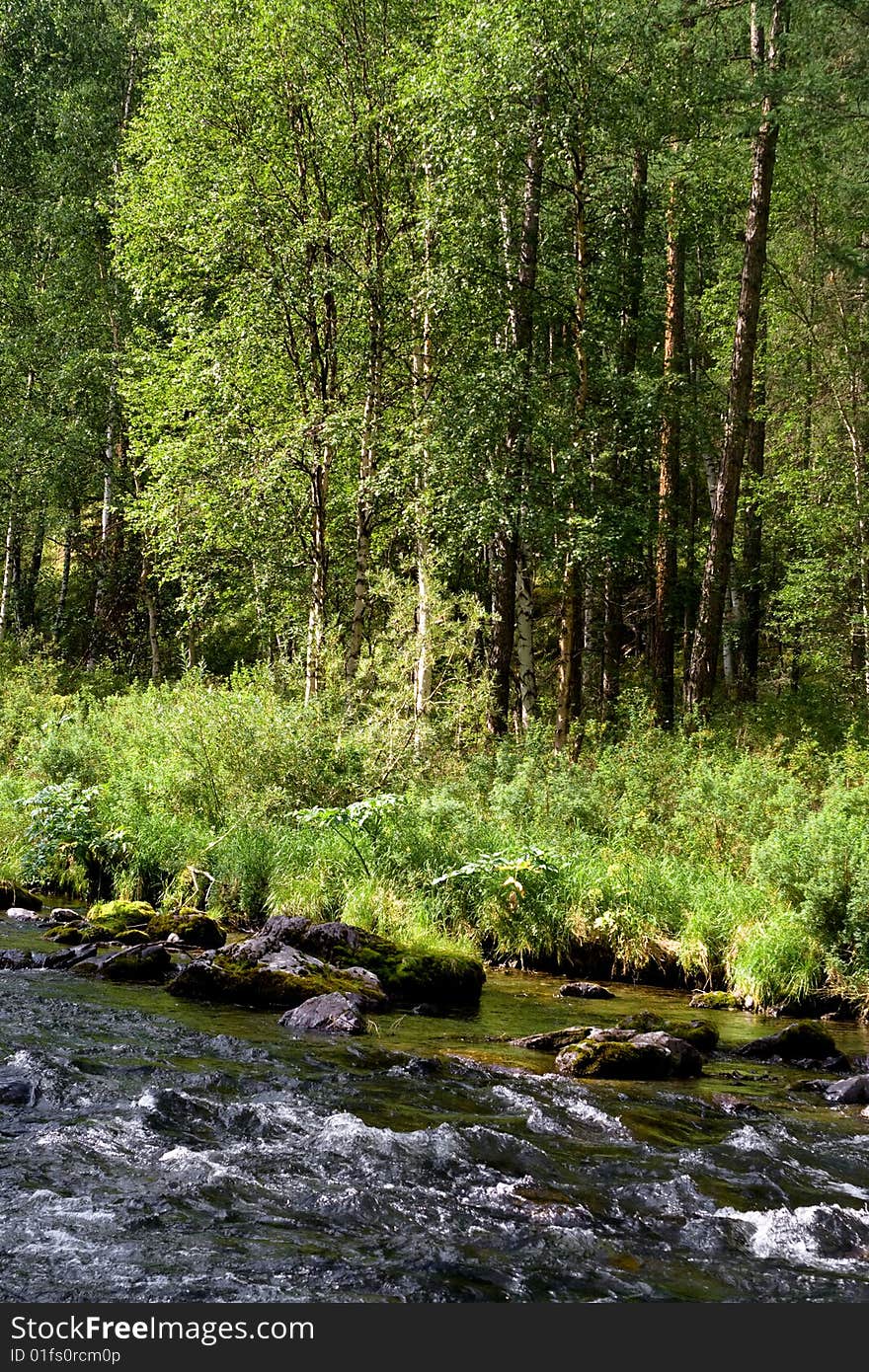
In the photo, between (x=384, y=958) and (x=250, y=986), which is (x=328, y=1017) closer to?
(x=250, y=986)

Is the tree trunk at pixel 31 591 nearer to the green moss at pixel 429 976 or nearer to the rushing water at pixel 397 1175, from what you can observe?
the green moss at pixel 429 976

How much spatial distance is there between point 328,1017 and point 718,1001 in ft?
12.8

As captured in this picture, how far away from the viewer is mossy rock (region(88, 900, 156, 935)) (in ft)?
37.9

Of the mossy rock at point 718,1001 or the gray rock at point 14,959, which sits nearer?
the gray rock at point 14,959

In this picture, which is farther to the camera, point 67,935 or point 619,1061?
point 67,935

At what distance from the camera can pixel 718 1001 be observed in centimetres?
1010

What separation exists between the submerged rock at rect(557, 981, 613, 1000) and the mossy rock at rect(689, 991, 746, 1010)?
814mm

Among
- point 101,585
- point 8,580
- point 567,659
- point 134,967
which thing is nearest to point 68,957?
point 134,967

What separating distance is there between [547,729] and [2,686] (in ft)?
44.7

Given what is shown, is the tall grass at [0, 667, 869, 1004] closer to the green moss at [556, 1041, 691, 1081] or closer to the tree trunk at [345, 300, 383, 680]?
the tree trunk at [345, 300, 383, 680]

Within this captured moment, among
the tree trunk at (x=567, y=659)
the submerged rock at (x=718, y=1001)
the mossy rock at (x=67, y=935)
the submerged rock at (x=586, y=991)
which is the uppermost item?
the tree trunk at (x=567, y=659)

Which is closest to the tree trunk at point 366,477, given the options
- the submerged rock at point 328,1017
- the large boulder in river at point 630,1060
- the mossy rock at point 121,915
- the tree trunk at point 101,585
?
the mossy rock at point 121,915

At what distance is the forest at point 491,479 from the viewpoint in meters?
12.3

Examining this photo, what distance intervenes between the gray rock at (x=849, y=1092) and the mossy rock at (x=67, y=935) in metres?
7.42
